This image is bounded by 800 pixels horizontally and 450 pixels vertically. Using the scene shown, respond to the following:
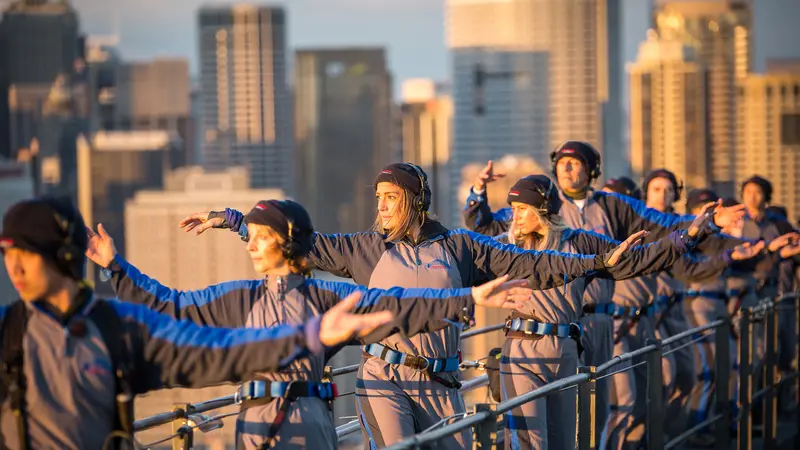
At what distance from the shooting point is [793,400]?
14.9 metres

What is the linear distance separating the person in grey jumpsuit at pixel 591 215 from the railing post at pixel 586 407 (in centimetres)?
208

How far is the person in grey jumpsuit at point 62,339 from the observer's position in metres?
4.75

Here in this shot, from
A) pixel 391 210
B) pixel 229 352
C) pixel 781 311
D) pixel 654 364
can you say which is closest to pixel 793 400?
pixel 781 311

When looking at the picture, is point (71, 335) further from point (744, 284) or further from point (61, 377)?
point (744, 284)

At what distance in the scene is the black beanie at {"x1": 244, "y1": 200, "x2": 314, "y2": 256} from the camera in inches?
228

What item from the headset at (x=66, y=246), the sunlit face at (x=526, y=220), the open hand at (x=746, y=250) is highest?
the headset at (x=66, y=246)

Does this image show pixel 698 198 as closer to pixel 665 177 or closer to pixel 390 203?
pixel 665 177

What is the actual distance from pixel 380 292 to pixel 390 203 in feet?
5.42

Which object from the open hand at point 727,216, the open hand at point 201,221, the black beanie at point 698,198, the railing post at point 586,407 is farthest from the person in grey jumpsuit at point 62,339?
the black beanie at point 698,198

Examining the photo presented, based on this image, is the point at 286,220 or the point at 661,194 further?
the point at 661,194

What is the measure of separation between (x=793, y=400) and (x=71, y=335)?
11323mm

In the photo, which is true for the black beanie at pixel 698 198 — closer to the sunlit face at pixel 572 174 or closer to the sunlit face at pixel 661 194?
the sunlit face at pixel 661 194

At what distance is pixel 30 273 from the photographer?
4.76 metres

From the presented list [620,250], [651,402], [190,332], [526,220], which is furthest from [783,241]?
[190,332]
